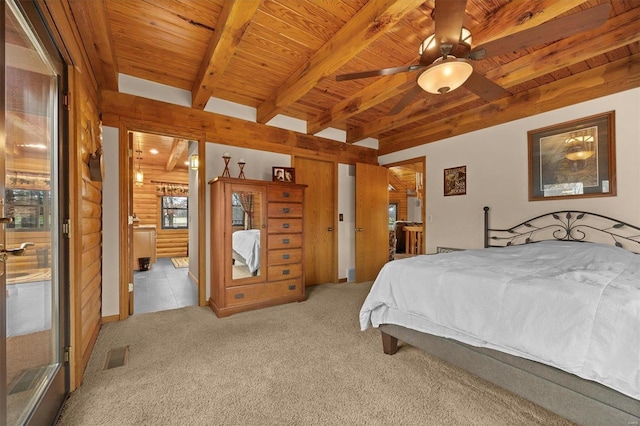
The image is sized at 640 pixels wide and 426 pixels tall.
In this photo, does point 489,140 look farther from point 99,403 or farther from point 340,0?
point 99,403

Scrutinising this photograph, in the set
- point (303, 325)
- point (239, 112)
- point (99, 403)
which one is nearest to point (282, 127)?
point (239, 112)

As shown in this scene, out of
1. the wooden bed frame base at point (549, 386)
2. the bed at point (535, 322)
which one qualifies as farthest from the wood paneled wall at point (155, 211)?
the wooden bed frame base at point (549, 386)

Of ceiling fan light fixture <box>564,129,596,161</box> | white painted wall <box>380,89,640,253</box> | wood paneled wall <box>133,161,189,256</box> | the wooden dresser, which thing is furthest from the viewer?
wood paneled wall <box>133,161,189,256</box>

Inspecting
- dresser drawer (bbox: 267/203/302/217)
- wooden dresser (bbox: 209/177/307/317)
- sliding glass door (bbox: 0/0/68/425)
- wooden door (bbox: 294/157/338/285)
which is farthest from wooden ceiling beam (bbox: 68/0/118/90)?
wooden door (bbox: 294/157/338/285)

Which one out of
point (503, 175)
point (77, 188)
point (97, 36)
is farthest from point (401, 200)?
point (77, 188)

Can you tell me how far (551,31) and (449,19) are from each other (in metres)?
0.60

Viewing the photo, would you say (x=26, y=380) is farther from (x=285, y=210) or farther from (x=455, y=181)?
(x=455, y=181)

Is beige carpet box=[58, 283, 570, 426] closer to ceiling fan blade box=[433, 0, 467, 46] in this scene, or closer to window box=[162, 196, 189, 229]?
ceiling fan blade box=[433, 0, 467, 46]

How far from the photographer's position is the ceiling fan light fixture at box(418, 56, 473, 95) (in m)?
1.75

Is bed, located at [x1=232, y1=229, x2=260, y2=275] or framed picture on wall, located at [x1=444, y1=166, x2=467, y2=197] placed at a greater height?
framed picture on wall, located at [x1=444, y1=166, x2=467, y2=197]

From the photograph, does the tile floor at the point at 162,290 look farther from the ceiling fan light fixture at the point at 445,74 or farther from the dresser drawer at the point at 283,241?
the ceiling fan light fixture at the point at 445,74

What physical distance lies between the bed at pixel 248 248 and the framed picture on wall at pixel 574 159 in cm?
330

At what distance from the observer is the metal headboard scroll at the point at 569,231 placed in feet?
8.76

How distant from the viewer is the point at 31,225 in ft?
4.60
